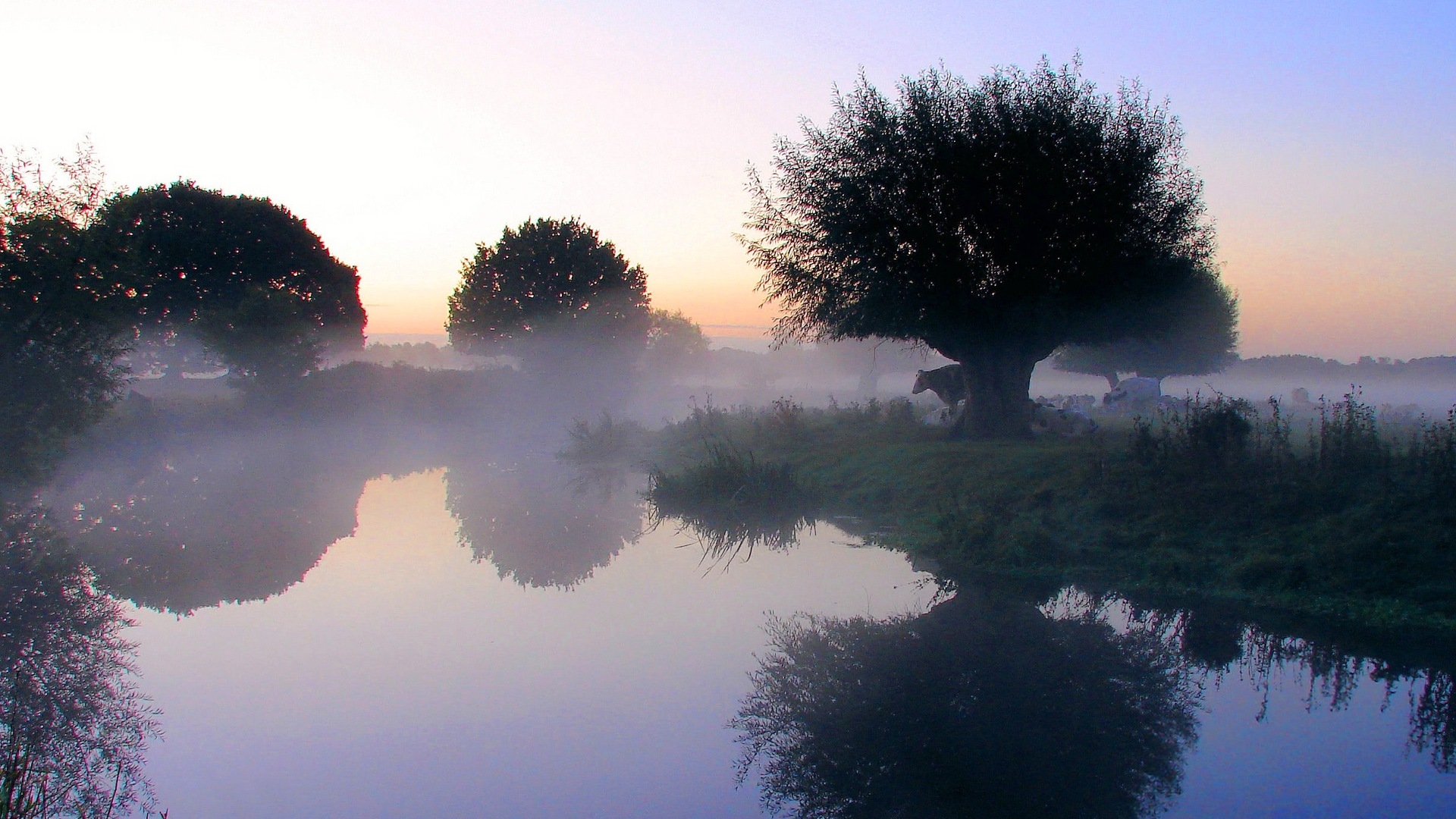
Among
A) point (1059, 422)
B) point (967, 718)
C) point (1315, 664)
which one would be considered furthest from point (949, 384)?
point (967, 718)

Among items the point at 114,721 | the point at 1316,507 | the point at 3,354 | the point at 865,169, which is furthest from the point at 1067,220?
the point at 3,354

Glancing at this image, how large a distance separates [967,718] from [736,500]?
9.80 m

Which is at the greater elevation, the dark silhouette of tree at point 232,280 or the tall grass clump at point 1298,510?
the dark silhouette of tree at point 232,280

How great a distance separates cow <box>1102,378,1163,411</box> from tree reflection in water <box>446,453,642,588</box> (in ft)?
65.1

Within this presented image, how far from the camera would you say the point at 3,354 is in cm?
1641

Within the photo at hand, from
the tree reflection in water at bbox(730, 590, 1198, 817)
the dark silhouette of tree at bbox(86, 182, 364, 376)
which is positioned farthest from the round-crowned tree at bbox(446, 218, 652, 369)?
the tree reflection in water at bbox(730, 590, 1198, 817)

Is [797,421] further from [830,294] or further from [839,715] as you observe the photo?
[839,715]

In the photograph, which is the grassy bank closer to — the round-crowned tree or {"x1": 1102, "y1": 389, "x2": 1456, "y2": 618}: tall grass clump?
{"x1": 1102, "y1": 389, "x2": 1456, "y2": 618}: tall grass clump

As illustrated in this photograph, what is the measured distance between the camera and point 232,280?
43.8m

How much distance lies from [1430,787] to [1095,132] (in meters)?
15.4

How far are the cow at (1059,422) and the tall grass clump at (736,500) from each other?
7.06m

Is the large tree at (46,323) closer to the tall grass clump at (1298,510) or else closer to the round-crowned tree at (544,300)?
the tall grass clump at (1298,510)

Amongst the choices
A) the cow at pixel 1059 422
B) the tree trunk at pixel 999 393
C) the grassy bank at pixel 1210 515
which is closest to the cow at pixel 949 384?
the cow at pixel 1059 422

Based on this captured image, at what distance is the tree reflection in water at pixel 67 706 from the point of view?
4914mm
